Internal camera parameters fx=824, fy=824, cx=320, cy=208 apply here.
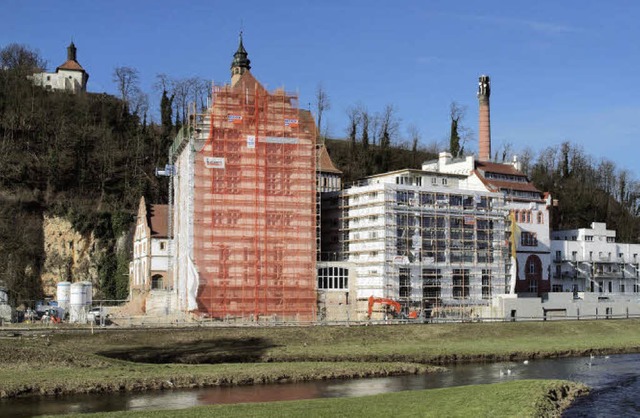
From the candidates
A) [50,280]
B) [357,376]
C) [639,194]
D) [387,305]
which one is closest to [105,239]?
[50,280]

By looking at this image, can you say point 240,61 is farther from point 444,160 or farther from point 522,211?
point 522,211

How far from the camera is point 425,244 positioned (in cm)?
8519

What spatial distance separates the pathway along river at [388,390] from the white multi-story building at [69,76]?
10348cm

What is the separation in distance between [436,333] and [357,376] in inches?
831

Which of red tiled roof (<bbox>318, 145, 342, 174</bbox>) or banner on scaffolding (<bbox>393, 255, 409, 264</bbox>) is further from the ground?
red tiled roof (<bbox>318, 145, 342, 174</bbox>)

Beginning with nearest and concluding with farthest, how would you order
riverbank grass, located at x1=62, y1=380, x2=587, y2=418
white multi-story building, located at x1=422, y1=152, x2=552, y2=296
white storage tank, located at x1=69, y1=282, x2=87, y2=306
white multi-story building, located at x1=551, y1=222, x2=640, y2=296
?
1. riverbank grass, located at x1=62, y1=380, x2=587, y2=418
2. white storage tank, located at x1=69, y1=282, x2=87, y2=306
3. white multi-story building, located at x1=422, y1=152, x2=552, y2=296
4. white multi-story building, located at x1=551, y1=222, x2=640, y2=296

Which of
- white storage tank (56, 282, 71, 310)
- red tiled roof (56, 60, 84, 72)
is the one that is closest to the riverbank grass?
white storage tank (56, 282, 71, 310)

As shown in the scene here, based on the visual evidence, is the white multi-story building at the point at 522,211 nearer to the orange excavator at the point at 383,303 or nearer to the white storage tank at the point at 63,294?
the orange excavator at the point at 383,303

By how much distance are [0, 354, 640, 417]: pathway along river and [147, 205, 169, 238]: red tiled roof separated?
4671 centimetres

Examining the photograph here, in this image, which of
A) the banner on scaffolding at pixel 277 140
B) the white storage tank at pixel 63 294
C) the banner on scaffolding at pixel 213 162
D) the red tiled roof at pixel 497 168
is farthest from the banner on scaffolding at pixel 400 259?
the white storage tank at pixel 63 294

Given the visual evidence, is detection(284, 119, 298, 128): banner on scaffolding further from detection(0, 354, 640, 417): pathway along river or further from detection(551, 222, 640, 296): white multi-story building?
detection(551, 222, 640, 296): white multi-story building

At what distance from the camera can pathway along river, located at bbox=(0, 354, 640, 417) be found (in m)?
36.8

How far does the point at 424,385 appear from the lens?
44312 millimetres

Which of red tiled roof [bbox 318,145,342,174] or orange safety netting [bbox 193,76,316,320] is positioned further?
red tiled roof [bbox 318,145,342,174]
